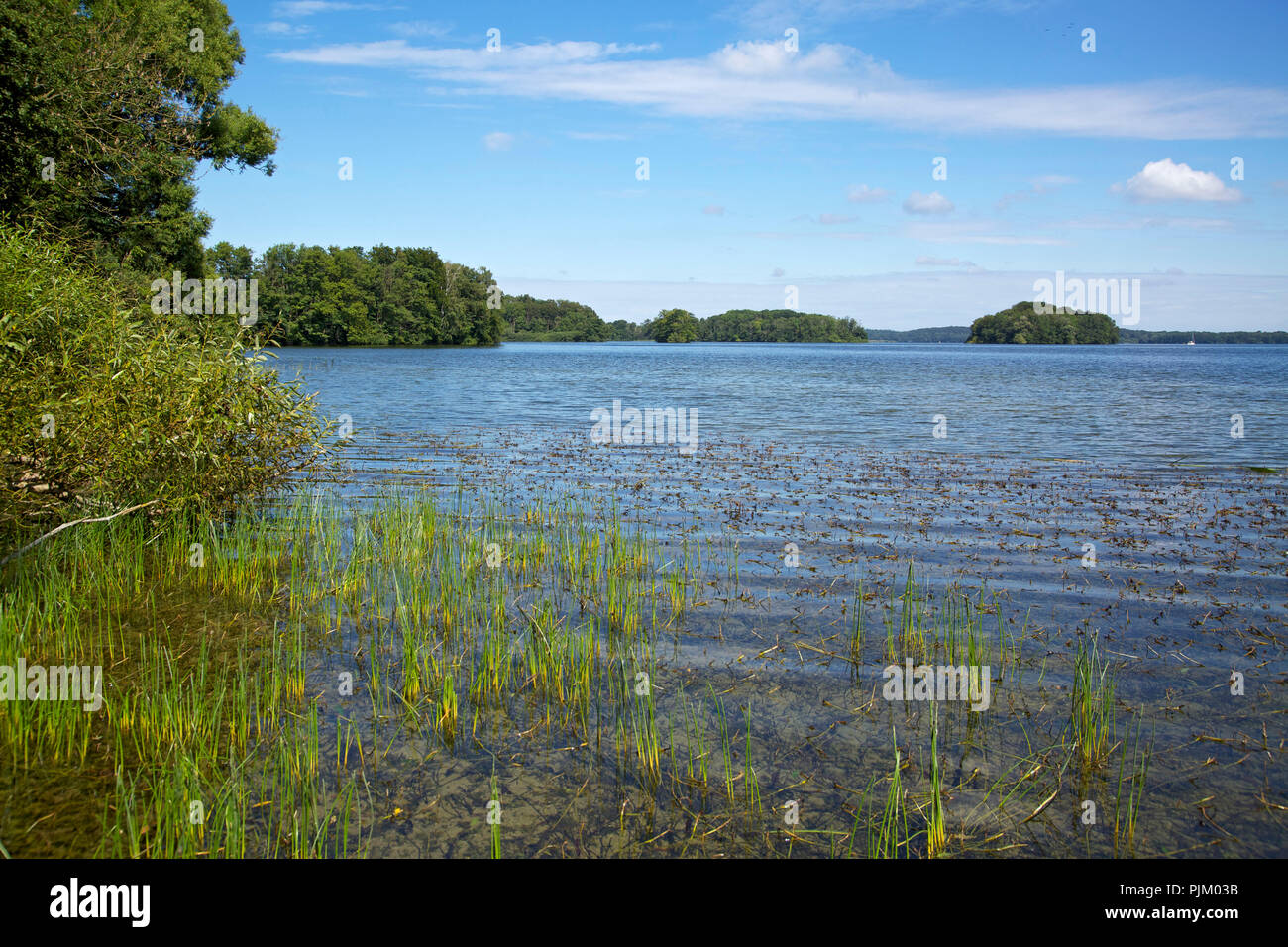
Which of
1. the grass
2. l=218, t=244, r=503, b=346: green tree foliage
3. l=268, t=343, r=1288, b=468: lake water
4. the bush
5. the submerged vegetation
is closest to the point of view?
the submerged vegetation

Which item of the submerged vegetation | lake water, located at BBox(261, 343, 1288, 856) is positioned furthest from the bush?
lake water, located at BBox(261, 343, 1288, 856)

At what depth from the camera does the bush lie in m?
9.83

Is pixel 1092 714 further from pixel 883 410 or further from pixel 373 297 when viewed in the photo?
pixel 373 297

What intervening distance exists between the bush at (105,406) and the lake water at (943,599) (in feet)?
14.4

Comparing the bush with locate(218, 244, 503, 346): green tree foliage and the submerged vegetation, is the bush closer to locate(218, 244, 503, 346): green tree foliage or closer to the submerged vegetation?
the submerged vegetation

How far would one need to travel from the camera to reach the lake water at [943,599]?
226 inches

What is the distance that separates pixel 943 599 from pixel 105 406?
437 inches

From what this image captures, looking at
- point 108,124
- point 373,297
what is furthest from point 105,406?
point 373,297

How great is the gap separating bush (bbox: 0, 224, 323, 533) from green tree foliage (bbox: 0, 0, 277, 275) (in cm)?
331

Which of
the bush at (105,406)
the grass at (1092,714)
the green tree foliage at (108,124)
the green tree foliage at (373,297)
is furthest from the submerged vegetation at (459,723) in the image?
the green tree foliage at (373,297)

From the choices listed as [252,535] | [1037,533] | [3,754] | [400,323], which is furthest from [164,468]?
[400,323]

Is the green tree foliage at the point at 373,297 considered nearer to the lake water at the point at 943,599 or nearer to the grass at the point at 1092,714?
the lake water at the point at 943,599

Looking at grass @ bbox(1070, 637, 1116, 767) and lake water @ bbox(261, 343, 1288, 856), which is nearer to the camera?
lake water @ bbox(261, 343, 1288, 856)

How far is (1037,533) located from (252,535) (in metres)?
12.8
